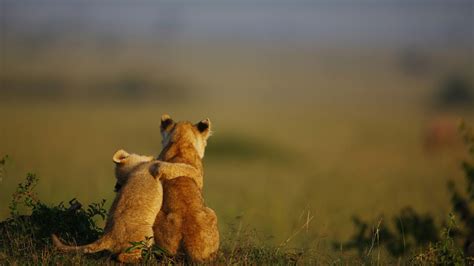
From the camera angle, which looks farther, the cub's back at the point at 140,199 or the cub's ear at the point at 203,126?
the cub's ear at the point at 203,126

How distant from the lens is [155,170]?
27.5ft

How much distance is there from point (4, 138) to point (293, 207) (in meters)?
15.1

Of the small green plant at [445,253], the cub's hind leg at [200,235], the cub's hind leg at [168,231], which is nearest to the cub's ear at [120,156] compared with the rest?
the cub's hind leg at [168,231]

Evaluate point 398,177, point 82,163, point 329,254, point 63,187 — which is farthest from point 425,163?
point 329,254

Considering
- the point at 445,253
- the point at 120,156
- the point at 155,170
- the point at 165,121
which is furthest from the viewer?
the point at 165,121

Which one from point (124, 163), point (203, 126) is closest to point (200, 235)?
point (124, 163)

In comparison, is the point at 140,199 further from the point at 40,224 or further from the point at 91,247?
the point at 40,224

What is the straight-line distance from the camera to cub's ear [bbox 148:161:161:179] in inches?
328

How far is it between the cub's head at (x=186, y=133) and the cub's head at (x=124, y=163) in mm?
339

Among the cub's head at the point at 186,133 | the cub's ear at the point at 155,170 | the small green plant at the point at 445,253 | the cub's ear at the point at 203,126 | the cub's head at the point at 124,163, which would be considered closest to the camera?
the cub's ear at the point at 155,170

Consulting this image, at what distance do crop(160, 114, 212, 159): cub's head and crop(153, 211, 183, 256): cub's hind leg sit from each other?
954mm

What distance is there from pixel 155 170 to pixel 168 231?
58 centimetres

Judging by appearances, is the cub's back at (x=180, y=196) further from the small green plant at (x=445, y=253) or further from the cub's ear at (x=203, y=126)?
the small green plant at (x=445, y=253)

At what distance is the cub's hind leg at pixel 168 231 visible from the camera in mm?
8141
